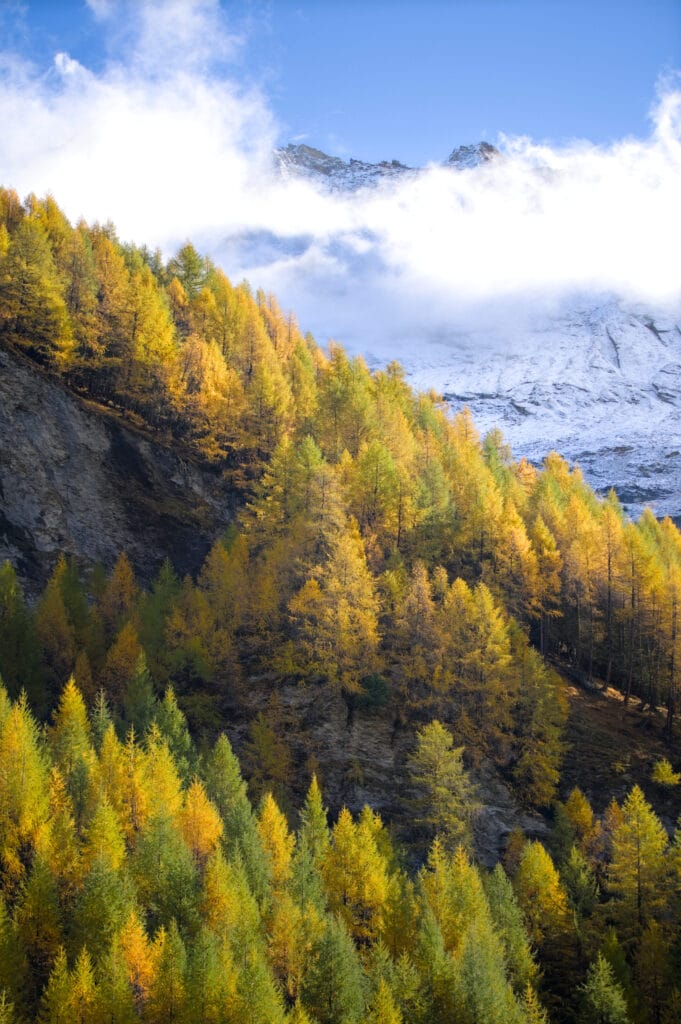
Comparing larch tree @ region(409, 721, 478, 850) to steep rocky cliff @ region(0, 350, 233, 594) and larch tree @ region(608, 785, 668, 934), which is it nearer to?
larch tree @ region(608, 785, 668, 934)

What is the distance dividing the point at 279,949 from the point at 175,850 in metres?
6.50

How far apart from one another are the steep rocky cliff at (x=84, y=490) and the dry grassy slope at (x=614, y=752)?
3229 cm

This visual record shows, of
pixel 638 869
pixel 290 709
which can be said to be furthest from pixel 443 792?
pixel 290 709

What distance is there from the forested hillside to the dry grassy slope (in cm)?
139

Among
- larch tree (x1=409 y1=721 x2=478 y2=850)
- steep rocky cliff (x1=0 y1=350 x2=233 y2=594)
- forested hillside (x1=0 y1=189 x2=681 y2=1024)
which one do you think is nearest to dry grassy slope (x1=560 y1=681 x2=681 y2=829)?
forested hillside (x1=0 y1=189 x2=681 y2=1024)

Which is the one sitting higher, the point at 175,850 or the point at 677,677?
the point at 677,677

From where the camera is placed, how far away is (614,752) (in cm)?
5188

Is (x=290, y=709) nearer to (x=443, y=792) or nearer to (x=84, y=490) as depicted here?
(x=443, y=792)

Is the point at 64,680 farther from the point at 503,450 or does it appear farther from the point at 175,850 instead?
the point at 503,450

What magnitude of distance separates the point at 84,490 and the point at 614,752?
143 feet

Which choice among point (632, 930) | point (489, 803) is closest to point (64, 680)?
point (489, 803)

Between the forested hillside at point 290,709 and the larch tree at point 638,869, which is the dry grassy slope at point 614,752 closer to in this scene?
the forested hillside at point 290,709

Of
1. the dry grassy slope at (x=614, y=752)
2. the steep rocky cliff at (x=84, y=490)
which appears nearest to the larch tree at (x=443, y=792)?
the dry grassy slope at (x=614, y=752)

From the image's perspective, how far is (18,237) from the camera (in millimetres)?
64812
